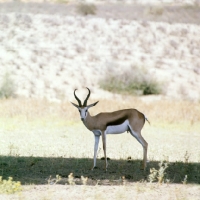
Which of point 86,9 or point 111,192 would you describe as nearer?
point 111,192

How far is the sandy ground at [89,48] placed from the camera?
36.0 meters

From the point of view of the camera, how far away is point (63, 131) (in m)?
21.5

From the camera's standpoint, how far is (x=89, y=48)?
138ft

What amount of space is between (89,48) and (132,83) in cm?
709

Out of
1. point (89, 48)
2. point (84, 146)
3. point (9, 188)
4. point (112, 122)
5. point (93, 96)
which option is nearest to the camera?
point (9, 188)

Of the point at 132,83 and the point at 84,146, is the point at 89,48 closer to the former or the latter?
the point at 132,83

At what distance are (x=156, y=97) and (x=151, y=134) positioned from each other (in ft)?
42.1

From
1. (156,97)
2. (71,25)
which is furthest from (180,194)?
(71,25)

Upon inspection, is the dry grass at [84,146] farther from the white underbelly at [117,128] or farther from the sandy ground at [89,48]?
the sandy ground at [89,48]

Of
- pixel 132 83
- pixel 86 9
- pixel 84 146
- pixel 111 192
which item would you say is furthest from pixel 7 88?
pixel 111 192

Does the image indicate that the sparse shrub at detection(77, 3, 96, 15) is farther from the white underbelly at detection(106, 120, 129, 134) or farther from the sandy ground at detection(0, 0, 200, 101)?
the white underbelly at detection(106, 120, 129, 134)

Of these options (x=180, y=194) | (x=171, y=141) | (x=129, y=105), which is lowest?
(x=180, y=194)

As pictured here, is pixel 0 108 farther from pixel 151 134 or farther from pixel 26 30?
pixel 26 30

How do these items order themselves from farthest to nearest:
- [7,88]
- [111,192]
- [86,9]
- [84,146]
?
1. [86,9]
2. [7,88]
3. [84,146]
4. [111,192]
